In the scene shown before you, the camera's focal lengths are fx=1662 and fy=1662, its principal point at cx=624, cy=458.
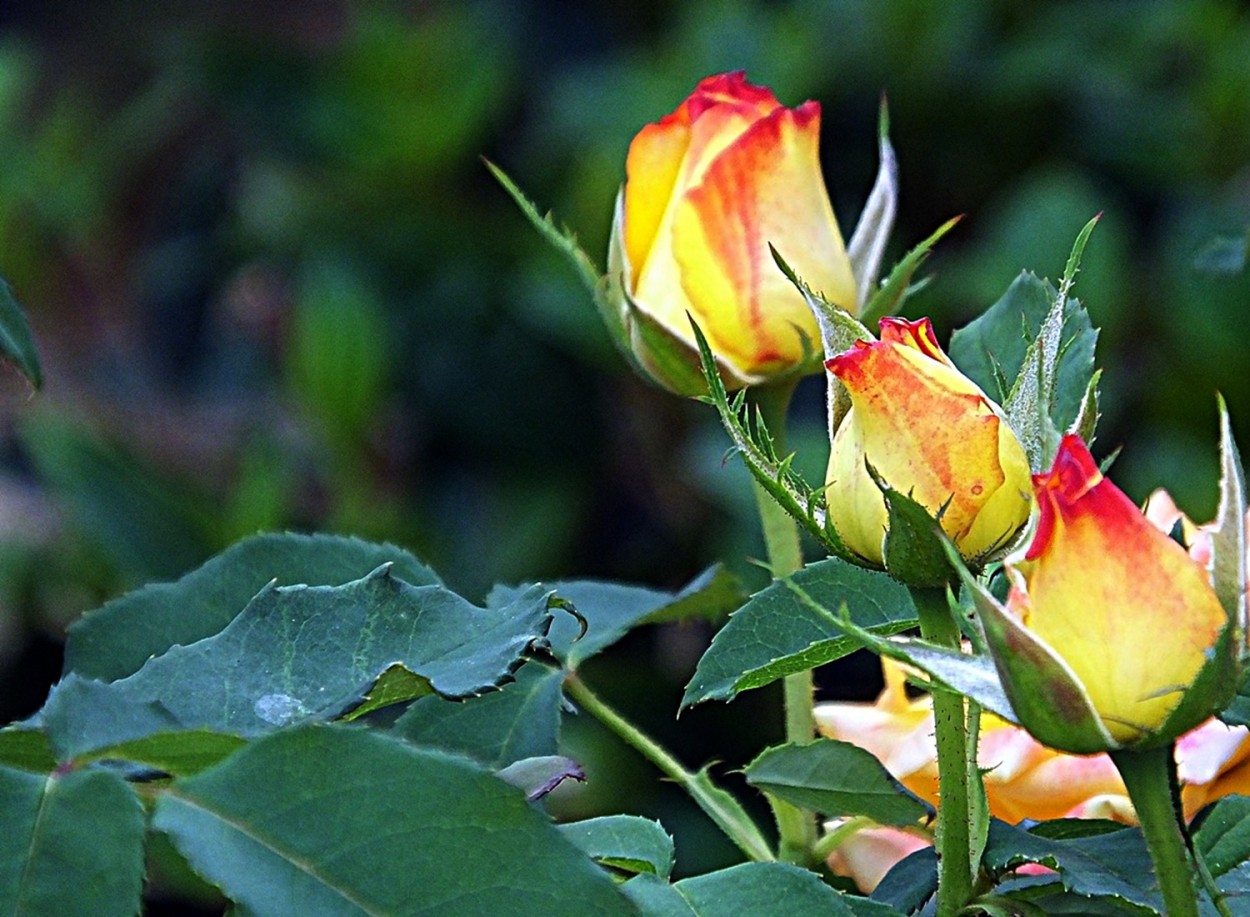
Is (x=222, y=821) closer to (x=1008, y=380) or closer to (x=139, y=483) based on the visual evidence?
(x=1008, y=380)

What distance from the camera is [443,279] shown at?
1984 mm

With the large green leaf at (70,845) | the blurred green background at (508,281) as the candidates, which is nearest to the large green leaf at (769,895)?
the large green leaf at (70,845)

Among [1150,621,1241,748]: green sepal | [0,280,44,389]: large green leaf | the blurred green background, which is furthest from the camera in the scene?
the blurred green background

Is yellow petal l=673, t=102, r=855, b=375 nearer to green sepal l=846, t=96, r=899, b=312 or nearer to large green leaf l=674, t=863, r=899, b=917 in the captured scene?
green sepal l=846, t=96, r=899, b=312

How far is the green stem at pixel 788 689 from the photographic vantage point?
17.3 inches

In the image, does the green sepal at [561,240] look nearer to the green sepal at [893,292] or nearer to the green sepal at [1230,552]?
the green sepal at [893,292]

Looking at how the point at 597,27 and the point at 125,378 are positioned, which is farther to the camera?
the point at 597,27

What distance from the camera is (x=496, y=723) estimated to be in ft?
1.47

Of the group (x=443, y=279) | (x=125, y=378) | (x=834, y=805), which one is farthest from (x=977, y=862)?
(x=125, y=378)

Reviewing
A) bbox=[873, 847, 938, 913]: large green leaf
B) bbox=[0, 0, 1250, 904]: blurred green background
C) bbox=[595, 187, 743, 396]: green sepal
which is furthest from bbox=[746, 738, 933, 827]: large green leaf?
bbox=[0, 0, 1250, 904]: blurred green background

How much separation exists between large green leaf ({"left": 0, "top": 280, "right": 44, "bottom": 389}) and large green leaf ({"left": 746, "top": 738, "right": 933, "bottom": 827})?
0.19 m

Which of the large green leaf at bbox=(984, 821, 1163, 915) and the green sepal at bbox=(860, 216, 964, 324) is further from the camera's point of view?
the green sepal at bbox=(860, 216, 964, 324)

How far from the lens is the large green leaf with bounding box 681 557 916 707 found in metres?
0.37

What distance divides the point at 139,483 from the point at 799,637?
1.33 m
